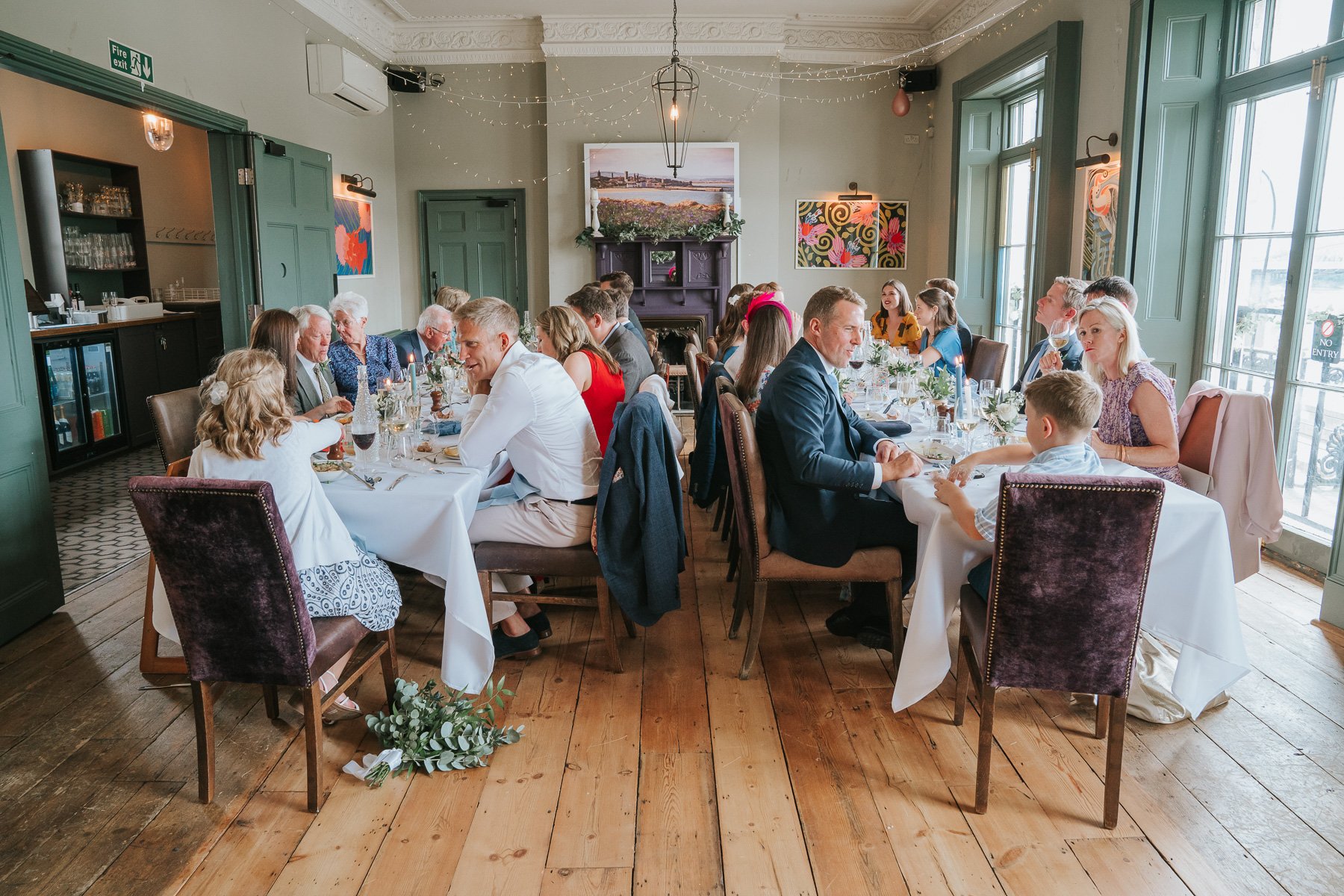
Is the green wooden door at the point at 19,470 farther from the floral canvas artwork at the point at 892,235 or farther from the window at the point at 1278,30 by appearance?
the floral canvas artwork at the point at 892,235

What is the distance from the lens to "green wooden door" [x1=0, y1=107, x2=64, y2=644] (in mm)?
3592

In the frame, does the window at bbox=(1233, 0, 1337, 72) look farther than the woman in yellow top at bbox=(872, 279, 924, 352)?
No

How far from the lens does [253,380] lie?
256 cm

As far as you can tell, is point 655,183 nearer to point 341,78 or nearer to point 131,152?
point 341,78

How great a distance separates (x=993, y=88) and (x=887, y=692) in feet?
22.1

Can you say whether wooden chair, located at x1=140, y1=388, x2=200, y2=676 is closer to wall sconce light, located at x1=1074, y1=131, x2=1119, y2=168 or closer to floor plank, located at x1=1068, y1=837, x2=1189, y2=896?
floor plank, located at x1=1068, y1=837, x2=1189, y2=896

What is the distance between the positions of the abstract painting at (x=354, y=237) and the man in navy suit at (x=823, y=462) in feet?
20.1

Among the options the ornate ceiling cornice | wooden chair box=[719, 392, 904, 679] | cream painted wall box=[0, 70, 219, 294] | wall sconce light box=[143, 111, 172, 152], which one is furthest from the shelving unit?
wooden chair box=[719, 392, 904, 679]

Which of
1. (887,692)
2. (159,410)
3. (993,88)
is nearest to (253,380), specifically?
(159,410)

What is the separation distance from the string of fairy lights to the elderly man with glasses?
4.26 m

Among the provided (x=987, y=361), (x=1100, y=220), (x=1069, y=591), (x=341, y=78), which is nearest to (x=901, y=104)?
(x=1100, y=220)

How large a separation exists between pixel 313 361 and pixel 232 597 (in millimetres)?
2234

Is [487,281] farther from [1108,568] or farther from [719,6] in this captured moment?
[1108,568]

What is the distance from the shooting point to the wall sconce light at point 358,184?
8534mm
